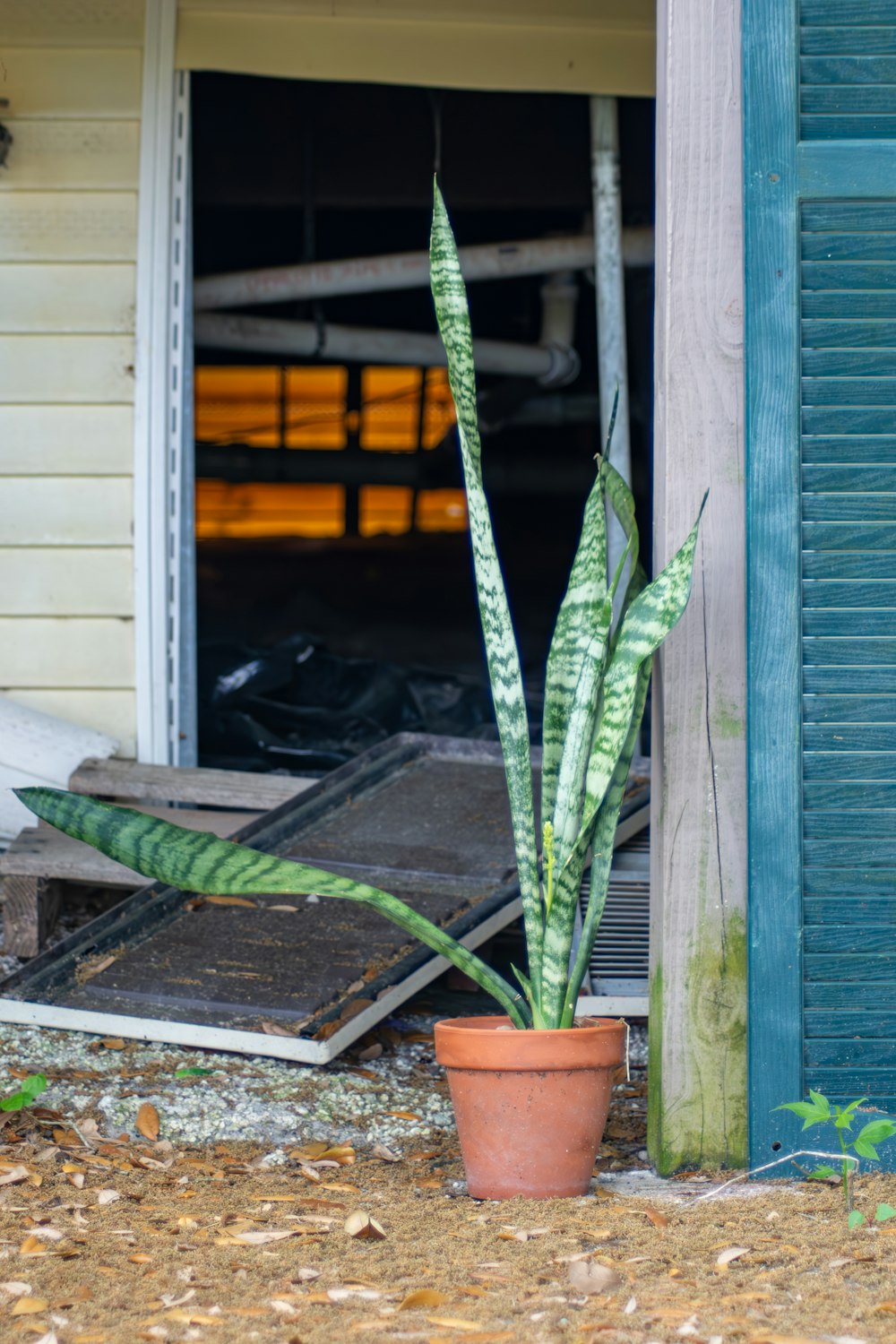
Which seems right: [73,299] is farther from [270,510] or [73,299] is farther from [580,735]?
[270,510]

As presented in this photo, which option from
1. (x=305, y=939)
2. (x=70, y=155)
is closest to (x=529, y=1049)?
(x=305, y=939)

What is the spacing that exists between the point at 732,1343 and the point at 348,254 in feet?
23.3

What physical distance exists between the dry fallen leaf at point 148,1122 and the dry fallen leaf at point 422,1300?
91cm

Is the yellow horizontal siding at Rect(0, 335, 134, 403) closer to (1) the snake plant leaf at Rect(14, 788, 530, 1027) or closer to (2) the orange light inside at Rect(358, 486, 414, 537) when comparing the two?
(1) the snake plant leaf at Rect(14, 788, 530, 1027)

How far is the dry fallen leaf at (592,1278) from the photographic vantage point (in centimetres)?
170

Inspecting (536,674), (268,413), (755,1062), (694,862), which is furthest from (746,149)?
(268,413)

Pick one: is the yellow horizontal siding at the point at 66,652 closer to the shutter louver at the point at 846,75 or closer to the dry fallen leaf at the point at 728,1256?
the shutter louver at the point at 846,75

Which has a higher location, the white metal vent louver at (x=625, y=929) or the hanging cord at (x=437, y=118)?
the hanging cord at (x=437, y=118)

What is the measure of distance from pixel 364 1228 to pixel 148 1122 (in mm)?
697

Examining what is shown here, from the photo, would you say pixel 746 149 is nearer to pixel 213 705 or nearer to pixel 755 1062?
pixel 755 1062

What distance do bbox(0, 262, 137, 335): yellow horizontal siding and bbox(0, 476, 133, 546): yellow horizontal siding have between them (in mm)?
462

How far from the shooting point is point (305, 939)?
10.2 feet

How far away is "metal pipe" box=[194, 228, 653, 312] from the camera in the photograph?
16.7 ft

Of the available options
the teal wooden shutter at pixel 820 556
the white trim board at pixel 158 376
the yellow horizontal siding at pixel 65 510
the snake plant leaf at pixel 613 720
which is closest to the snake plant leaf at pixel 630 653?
the snake plant leaf at pixel 613 720
